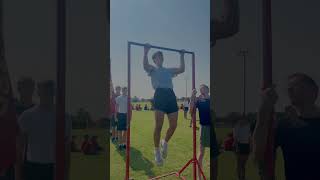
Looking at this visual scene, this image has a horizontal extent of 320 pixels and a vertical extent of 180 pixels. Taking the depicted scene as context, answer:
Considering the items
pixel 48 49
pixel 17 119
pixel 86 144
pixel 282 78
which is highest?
pixel 48 49

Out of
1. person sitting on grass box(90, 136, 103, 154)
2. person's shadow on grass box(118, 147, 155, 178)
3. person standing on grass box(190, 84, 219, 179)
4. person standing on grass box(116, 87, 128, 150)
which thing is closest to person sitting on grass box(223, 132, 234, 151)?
person sitting on grass box(90, 136, 103, 154)

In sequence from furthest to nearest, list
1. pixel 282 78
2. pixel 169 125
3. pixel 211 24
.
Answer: pixel 169 125, pixel 211 24, pixel 282 78

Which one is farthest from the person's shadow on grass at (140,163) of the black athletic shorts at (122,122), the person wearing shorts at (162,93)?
the black athletic shorts at (122,122)

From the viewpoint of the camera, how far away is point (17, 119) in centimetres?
169

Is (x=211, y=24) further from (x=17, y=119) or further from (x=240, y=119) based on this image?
(x=17, y=119)

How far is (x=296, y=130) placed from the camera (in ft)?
5.44

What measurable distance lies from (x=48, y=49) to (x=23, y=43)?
0.14 metres

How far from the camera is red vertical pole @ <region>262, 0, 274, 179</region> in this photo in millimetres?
1665

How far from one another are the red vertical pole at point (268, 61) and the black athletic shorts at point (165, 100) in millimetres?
2230

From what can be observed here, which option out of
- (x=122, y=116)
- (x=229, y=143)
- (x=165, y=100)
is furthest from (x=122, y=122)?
(x=229, y=143)

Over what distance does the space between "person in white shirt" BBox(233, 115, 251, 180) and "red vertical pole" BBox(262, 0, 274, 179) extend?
107 mm

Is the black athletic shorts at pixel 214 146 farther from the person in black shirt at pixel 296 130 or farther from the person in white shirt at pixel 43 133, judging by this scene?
the person in white shirt at pixel 43 133

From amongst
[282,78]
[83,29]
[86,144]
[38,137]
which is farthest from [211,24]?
[38,137]

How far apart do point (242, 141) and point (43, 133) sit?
1098 millimetres
